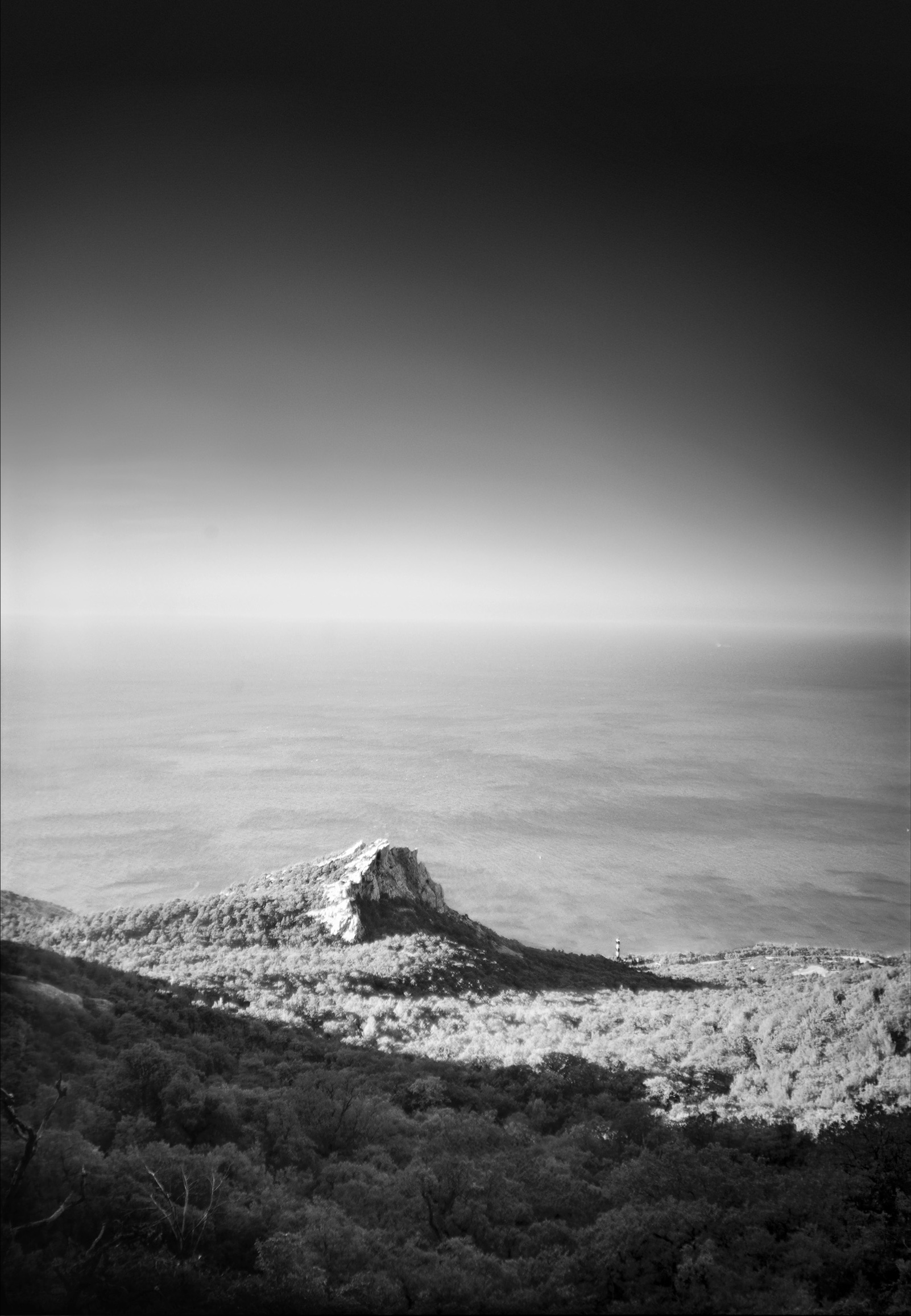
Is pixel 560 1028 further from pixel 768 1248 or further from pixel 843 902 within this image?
pixel 843 902

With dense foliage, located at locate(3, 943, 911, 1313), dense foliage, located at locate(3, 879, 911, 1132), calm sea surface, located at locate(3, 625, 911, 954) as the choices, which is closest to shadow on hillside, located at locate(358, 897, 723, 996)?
dense foliage, located at locate(3, 879, 911, 1132)

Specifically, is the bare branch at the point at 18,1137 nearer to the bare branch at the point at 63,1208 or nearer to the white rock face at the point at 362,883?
the bare branch at the point at 63,1208

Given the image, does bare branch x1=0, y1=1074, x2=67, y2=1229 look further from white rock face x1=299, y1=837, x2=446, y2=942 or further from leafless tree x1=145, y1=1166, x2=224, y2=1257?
white rock face x1=299, y1=837, x2=446, y2=942

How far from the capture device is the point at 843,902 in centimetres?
2206

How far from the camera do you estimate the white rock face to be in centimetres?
1066

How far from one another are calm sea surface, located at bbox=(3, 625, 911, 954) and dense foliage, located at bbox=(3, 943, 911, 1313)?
1393 centimetres

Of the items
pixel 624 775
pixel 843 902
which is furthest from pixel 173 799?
pixel 843 902

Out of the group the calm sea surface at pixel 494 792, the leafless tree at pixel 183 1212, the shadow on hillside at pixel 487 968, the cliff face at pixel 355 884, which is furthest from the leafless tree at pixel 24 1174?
the calm sea surface at pixel 494 792

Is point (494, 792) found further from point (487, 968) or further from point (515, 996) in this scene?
point (515, 996)

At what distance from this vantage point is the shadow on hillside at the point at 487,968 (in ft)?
29.9

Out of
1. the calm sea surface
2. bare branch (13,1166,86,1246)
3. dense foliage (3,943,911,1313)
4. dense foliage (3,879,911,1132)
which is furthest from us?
the calm sea surface

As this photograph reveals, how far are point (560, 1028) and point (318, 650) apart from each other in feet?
235

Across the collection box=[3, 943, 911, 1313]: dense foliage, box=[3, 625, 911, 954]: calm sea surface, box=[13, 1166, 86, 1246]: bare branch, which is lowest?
box=[3, 625, 911, 954]: calm sea surface

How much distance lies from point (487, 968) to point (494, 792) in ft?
62.0
